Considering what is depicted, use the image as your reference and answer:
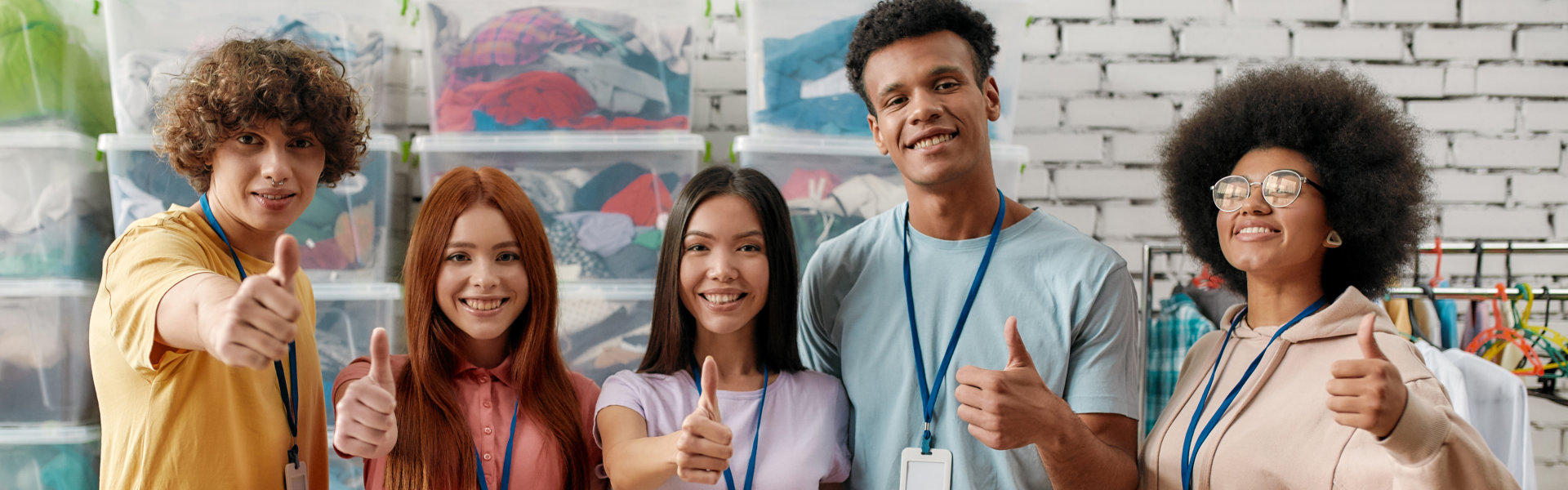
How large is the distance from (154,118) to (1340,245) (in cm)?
277

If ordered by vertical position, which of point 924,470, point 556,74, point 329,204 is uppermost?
point 556,74

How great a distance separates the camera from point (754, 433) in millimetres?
1486

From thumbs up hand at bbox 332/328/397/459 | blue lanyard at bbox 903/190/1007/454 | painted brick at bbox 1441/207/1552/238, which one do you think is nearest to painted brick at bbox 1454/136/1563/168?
painted brick at bbox 1441/207/1552/238

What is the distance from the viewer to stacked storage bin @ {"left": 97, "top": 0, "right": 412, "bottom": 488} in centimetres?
234

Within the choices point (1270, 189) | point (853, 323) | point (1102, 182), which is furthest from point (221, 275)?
point (1102, 182)

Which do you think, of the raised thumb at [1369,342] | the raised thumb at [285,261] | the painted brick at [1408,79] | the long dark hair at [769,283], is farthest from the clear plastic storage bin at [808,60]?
the raised thumb at [285,261]

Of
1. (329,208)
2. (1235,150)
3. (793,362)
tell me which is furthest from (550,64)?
(1235,150)

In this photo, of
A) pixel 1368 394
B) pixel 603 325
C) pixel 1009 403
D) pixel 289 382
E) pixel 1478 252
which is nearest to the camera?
pixel 1368 394

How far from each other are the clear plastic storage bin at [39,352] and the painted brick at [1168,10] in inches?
121

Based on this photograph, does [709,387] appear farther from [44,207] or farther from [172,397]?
[44,207]

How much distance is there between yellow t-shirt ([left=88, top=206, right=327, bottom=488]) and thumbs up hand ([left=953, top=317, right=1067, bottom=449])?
1081 mm

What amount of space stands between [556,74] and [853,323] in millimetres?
1245

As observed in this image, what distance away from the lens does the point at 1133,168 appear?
2816 mm

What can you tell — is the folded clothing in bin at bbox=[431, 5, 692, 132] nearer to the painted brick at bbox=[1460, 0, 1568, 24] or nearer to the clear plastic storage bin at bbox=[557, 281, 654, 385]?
the clear plastic storage bin at bbox=[557, 281, 654, 385]
